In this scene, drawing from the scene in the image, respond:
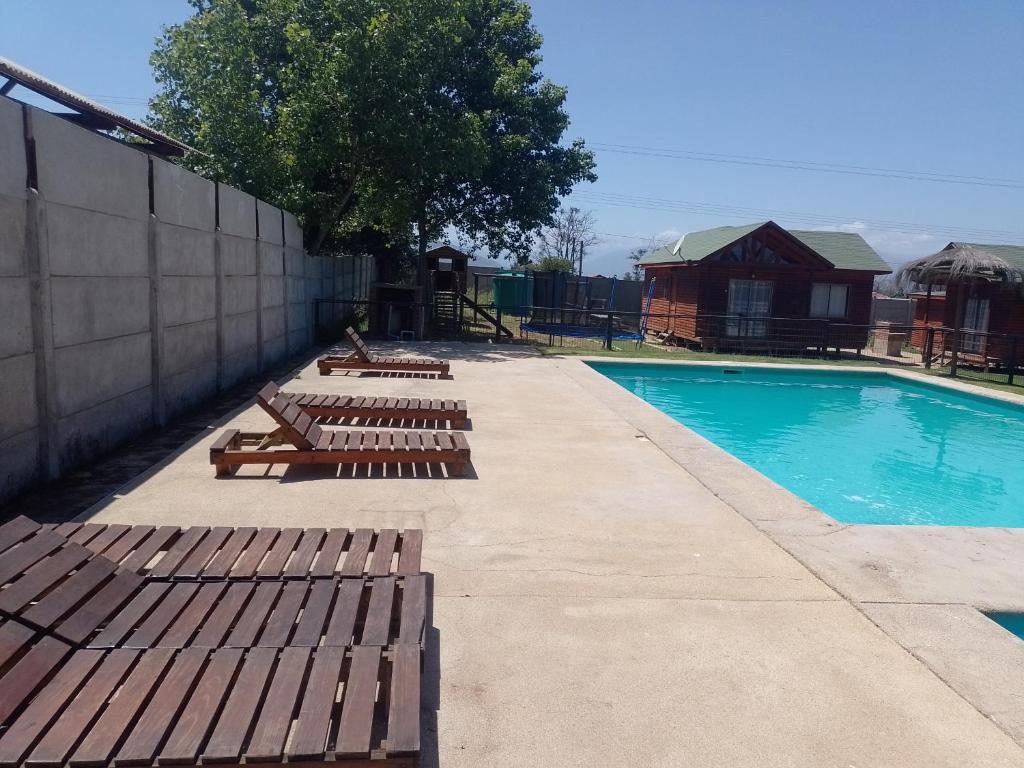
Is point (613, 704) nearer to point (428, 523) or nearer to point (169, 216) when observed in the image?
point (428, 523)

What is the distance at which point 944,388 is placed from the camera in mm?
17266

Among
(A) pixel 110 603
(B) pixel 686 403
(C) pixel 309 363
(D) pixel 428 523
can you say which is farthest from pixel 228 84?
(A) pixel 110 603

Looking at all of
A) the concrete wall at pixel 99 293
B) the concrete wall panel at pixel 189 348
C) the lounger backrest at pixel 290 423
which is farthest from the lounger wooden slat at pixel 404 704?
the concrete wall panel at pixel 189 348

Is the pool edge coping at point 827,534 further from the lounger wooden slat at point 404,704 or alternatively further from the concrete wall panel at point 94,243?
the concrete wall panel at point 94,243

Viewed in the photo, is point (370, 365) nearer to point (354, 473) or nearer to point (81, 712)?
point (354, 473)

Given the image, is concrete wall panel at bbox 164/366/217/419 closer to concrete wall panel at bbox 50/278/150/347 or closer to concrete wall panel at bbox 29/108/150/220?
concrete wall panel at bbox 50/278/150/347

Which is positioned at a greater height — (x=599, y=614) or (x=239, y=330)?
(x=239, y=330)

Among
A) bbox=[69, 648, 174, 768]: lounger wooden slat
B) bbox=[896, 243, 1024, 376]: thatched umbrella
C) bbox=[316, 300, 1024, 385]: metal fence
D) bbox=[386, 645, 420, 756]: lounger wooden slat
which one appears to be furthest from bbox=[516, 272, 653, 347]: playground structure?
bbox=[69, 648, 174, 768]: lounger wooden slat

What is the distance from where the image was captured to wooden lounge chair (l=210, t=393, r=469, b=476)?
6.72m

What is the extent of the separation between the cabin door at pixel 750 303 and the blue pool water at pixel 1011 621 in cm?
1937

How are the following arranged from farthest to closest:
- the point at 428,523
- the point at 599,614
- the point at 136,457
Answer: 1. the point at 136,457
2. the point at 428,523
3. the point at 599,614

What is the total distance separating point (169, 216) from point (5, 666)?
286 inches

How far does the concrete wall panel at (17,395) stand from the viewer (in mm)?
5617

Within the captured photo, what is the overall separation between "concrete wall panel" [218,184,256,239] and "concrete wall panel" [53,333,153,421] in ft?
11.3
